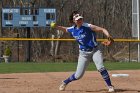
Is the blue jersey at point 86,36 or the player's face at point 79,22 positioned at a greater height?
the player's face at point 79,22

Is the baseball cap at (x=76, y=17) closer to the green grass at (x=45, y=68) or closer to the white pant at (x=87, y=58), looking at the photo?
the white pant at (x=87, y=58)

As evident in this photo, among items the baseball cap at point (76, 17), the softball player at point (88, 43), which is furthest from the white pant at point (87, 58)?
the baseball cap at point (76, 17)

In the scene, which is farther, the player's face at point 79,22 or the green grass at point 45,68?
the green grass at point 45,68

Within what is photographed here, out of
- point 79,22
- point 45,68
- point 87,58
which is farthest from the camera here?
point 45,68

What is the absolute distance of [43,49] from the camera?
40906mm

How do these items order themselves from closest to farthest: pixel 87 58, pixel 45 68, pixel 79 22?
pixel 79 22 < pixel 87 58 < pixel 45 68

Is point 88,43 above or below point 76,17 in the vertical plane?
below

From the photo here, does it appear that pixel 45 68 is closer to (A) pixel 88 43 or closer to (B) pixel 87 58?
(B) pixel 87 58

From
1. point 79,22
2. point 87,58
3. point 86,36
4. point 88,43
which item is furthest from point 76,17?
point 87,58

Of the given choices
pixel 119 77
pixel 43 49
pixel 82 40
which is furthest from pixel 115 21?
pixel 82 40

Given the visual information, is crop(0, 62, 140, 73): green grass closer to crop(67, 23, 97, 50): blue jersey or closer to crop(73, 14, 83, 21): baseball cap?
crop(67, 23, 97, 50): blue jersey

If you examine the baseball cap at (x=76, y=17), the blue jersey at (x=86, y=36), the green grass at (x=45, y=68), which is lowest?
the green grass at (x=45, y=68)

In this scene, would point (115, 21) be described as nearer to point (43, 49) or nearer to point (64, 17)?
point (64, 17)

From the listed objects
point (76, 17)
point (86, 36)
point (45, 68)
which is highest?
point (76, 17)
